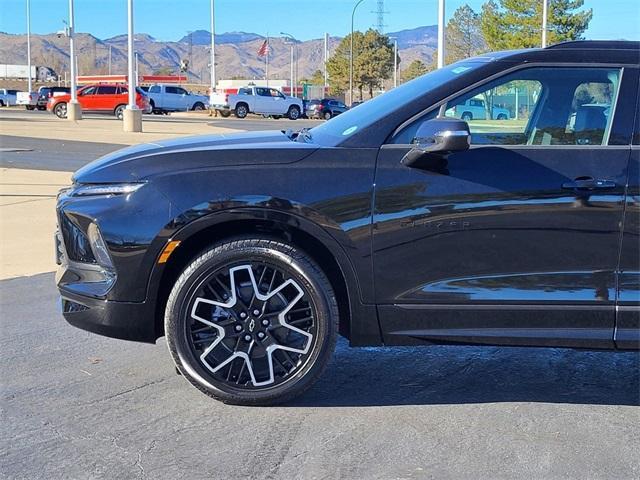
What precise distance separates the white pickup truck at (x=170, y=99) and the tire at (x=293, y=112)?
8617 mm

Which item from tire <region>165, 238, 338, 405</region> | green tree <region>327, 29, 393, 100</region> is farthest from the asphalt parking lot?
green tree <region>327, 29, 393, 100</region>

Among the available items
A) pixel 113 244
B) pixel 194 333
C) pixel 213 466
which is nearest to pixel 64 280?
pixel 113 244

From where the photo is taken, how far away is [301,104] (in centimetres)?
5128

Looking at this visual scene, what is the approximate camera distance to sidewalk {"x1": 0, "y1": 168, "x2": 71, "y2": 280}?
761cm

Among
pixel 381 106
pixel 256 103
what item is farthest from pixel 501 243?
pixel 256 103

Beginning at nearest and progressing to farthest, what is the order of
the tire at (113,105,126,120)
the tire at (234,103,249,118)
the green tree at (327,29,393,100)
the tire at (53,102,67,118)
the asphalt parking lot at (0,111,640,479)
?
the asphalt parking lot at (0,111,640,479), the tire at (53,102,67,118), the tire at (113,105,126,120), the tire at (234,103,249,118), the green tree at (327,29,393,100)

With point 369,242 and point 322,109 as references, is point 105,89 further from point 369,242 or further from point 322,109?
point 369,242

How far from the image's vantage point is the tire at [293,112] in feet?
167

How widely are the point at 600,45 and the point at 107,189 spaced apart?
2738 millimetres

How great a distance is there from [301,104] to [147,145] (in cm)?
4746

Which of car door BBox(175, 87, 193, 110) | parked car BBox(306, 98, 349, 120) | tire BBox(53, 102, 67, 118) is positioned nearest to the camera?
tire BBox(53, 102, 67, 118)

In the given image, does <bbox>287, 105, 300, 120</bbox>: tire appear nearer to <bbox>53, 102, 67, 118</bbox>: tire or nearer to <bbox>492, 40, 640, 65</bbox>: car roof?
<bbox>53, 102, 67, 118</bbox>: tire

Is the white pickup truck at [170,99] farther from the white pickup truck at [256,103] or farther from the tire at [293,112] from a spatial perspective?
the tire at [293,112]

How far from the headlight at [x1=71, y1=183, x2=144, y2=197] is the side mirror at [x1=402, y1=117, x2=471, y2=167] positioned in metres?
1.40
